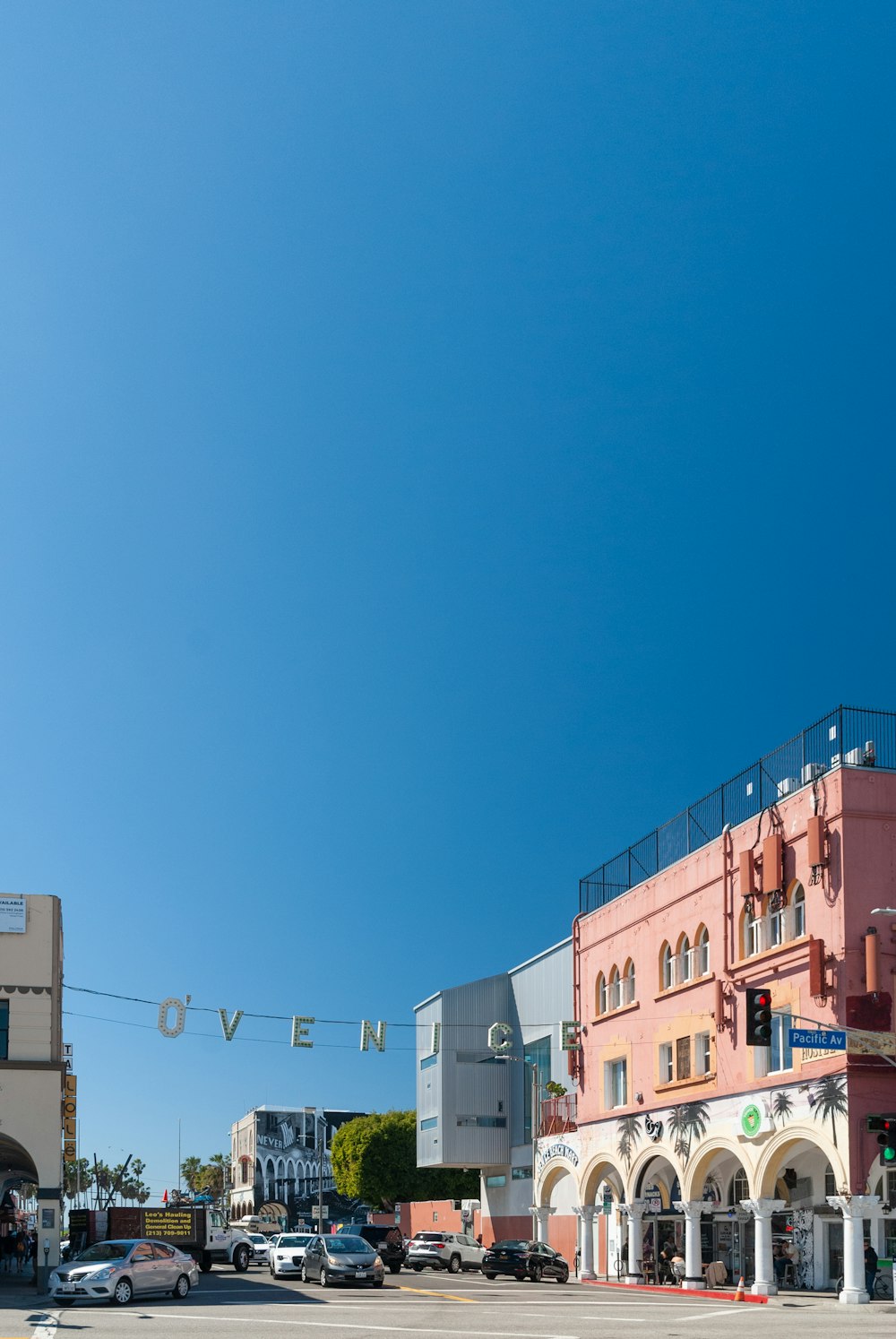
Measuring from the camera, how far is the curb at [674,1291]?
3741 cm

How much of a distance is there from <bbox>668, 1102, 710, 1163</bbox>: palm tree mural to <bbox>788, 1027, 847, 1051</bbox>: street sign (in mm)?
10304

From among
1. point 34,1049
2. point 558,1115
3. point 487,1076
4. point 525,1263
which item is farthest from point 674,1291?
point 487,1076

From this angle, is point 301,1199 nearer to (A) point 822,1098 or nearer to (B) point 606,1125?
(B) point 606,1125

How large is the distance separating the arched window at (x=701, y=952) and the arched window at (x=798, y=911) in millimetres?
5745

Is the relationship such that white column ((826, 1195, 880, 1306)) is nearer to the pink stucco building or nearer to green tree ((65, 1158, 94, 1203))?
the pink stucco building

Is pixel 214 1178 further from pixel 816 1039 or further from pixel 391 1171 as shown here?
pixel 816 1039

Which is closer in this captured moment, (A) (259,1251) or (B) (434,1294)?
(B) (434,1294)

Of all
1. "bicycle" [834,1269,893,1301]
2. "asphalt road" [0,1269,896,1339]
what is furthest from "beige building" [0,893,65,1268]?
"bicycle" [834,1269,893,1301]

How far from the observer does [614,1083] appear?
2051 inches

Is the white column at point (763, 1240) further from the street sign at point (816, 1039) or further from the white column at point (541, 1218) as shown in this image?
the white column at point (541, 1218)

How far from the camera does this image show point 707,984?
43.6 metres

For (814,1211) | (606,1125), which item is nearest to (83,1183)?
(606,1125)

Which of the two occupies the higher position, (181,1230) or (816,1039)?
(816,1039)

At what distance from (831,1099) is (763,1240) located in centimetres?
506
